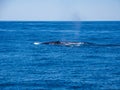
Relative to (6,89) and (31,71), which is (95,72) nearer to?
(31,71)

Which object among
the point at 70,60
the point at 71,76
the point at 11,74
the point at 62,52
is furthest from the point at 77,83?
the point at 62,52

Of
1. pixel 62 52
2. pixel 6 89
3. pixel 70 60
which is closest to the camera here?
pixel 6 89

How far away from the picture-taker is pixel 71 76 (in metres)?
54.7

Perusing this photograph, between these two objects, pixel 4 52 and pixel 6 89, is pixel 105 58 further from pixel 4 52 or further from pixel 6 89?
pixel 6 89

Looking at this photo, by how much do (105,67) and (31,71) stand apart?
9565 mm

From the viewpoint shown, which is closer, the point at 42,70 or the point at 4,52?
the point at 42,70

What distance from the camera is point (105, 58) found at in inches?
2827

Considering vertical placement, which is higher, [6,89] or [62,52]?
→ [62,52]

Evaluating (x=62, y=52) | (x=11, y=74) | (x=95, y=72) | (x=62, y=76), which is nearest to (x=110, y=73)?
(x=95, y=72)

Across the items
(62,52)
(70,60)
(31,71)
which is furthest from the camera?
(62,52)

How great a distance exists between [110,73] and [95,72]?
1.82m

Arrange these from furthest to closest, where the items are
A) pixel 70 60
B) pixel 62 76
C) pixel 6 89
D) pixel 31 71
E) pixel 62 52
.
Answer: pixel 62 52, pixel 70 60, pixel 31 71, pixel 62 76, pixel 6 89

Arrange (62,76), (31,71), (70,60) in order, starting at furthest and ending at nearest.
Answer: (70,60) < (31,71) < (62,76)

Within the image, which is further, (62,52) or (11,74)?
(62,52)
